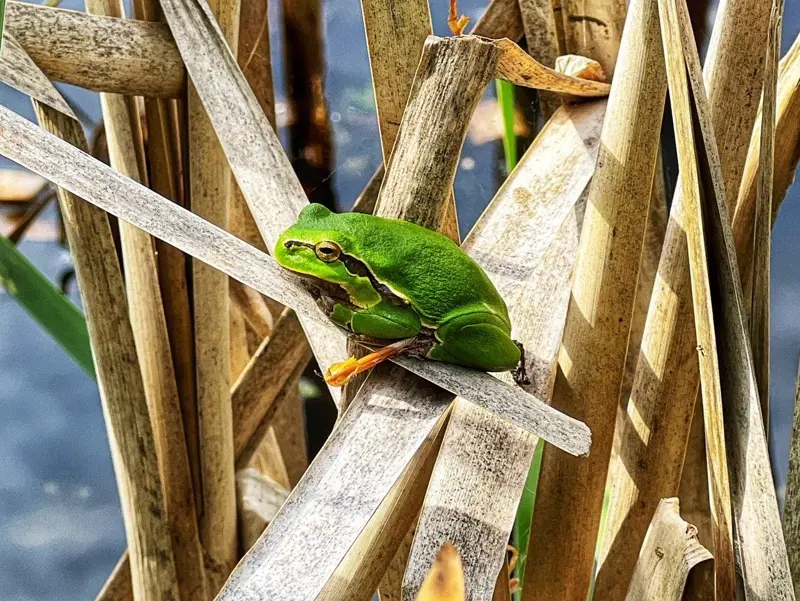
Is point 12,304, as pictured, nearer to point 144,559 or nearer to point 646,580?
point 144,559

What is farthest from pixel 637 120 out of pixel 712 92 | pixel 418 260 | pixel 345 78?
pixel 345 78

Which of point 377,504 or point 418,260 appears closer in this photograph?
point 377,504

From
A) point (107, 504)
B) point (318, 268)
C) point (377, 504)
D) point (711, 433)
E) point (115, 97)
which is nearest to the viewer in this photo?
point (377, 504)

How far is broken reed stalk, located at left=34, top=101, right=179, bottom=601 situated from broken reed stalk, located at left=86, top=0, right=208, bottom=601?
45 millimetres

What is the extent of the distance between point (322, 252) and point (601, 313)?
0.31m

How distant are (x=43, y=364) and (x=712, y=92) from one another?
1626 mm

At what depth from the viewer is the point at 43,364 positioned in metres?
1.83

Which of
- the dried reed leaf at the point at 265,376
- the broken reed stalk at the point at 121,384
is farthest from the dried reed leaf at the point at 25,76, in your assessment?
the dried reed leaf at the point at 265,376

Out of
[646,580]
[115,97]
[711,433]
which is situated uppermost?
[115,97]

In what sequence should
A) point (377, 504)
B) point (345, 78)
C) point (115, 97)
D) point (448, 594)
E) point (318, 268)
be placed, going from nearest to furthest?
point (448, 594) → point (377, 504) → point (318, 268) → point (115, 97) → point (345, 78)

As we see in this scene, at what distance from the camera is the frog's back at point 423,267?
783 millimetres

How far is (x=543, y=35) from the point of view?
114 centimetres

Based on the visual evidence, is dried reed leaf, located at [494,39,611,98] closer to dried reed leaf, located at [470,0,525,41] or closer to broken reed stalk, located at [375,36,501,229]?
broken reed stalk, located at [375,36,501,229]

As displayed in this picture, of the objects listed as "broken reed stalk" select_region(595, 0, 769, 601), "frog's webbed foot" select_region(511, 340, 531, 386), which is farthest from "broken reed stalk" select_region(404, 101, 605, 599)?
"broken reed stalk" select_region(595, 0, 769, 601)
